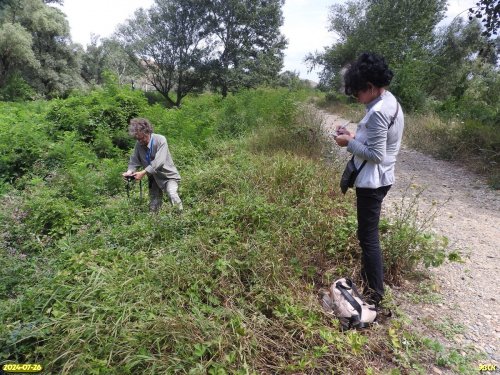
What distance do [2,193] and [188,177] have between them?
356 cm

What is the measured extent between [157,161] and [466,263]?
3822 mm

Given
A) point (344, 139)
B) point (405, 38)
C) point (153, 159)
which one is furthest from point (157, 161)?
point (405, 38)

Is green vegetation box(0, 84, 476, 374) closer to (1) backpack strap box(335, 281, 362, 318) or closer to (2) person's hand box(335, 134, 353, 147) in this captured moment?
(1) backpack strap box(335, 281, 362, 318)

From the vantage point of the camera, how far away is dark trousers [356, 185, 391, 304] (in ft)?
7.70

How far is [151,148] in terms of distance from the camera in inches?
164

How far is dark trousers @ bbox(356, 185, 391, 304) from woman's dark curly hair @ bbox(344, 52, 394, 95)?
77cm

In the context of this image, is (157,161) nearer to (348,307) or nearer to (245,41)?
(348,307)

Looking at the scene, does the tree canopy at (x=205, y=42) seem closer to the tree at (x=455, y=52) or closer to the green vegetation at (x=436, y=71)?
the green vegetation at (x=436, y=71)

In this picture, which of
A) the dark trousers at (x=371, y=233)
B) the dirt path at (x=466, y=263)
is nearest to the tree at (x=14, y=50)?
the dirt path at (x=466, y=263)

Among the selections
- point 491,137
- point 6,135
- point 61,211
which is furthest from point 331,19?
point 61,211

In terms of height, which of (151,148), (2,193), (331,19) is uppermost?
(331,19)

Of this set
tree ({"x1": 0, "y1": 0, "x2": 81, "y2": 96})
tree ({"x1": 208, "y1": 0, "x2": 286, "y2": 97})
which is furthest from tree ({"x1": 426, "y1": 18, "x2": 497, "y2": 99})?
tree ({"x1": 0, "y1": 0, "x2": 81, "y2": 96})

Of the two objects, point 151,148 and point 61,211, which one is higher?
point 151,148

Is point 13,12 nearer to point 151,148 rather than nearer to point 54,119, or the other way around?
point 54,119
